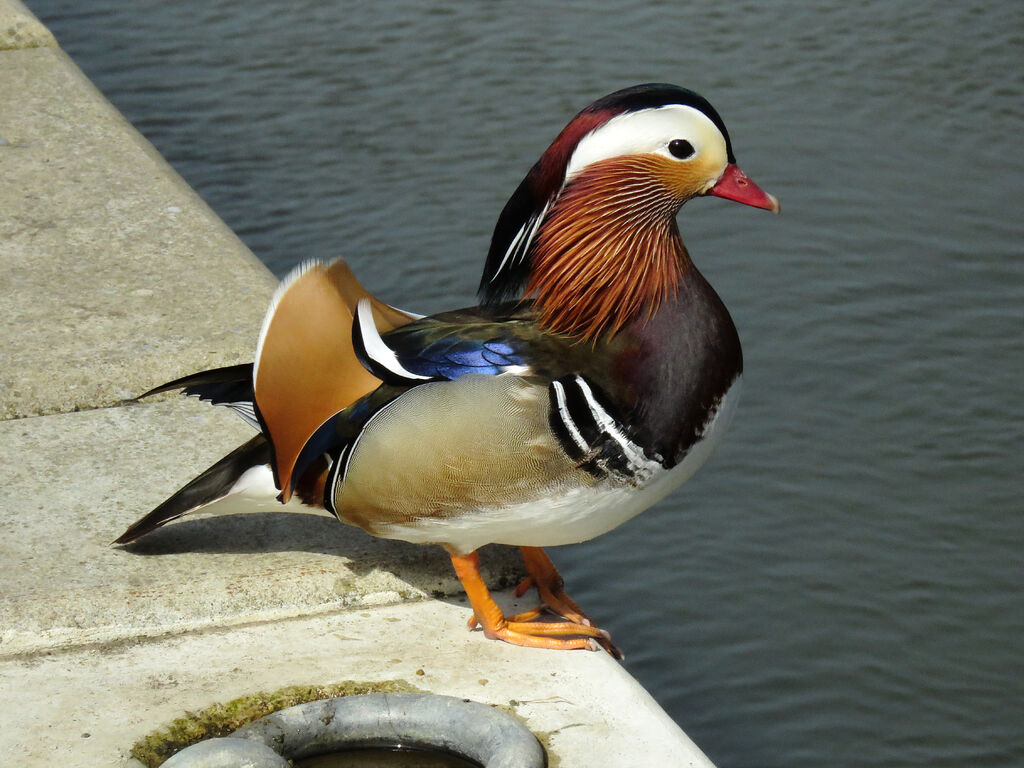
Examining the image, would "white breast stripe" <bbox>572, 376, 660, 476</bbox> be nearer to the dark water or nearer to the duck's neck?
the duck's neck

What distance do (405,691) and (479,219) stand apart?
131 inches

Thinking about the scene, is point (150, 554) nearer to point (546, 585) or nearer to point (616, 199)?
point (546, 585)

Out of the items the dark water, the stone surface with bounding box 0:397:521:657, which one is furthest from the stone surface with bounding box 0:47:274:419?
the dark water

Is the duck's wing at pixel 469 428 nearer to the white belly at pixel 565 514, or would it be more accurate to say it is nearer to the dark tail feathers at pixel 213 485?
the white belly at pixel 565 514

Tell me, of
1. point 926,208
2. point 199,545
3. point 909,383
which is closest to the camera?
point 199,545

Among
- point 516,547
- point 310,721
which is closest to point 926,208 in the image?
point 516,547

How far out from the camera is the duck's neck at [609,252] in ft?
8.93

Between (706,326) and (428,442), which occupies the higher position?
(706,326)

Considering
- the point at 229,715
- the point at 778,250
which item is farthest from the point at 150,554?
the point at 778,250

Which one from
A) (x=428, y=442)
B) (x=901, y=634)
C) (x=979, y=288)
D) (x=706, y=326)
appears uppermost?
(x=706, y=326)

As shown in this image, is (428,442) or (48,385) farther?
(48,385)

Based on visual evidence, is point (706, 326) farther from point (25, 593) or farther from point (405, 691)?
point (25, 593)

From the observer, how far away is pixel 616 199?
2732 millimetres

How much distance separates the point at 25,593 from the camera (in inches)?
113
